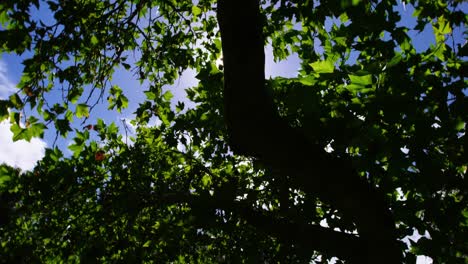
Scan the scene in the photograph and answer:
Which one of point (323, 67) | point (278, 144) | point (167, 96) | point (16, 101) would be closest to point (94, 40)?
point (167, 96)

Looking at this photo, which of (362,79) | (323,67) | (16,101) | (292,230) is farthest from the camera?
(292,230)

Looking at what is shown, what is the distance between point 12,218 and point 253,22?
476cm

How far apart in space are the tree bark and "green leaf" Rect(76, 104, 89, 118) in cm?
202

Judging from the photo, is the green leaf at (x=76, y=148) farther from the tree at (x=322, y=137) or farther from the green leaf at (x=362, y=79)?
the green leaf at (x=362, y=79)

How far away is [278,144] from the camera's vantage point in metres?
3.36

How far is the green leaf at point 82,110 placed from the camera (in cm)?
420

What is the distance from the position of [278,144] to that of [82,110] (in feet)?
8.68

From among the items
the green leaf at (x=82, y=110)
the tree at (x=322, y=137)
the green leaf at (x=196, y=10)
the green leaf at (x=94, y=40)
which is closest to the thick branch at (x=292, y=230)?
the tree at (x=322, y=137)

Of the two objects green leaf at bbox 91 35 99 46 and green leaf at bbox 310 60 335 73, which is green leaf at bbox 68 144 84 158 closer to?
green leaf at bbox 91 35 99 46

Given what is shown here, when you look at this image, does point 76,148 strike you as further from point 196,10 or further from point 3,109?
point 196,10

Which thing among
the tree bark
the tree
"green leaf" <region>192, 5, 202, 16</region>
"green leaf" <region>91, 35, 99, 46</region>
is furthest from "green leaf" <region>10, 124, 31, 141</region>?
"green leaf" <region>192, 5, 202, 16</region>

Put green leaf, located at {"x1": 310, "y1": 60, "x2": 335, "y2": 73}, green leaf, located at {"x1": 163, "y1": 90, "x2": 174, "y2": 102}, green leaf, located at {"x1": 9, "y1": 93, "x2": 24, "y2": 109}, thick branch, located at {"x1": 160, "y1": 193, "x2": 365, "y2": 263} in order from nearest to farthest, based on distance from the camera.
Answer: green leaf, located at {"x1": 310, "y1": 60, "x2": 335, "y2": 73}, green leaf, located at {"x1": 9, "y1": 93, "x2": 24, "y2": 109}, thick branch, located at {"x1": 160, "y1": 193, "x2": 365, "y2": 263}, green leaf, located at {"x1": 163, "y1": 90, "x2": 174, "y2": 102}

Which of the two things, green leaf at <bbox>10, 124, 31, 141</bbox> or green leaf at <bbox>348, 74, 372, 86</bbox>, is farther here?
green leaf at <bbox>10, 124, 31, 141</bbox>

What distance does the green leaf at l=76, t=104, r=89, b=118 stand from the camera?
4.20 metres
